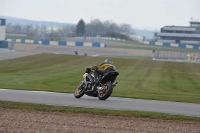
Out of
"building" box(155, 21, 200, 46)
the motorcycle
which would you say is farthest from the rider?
"building" box(155, 21, 200, 46)

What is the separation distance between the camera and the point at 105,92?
740 inches

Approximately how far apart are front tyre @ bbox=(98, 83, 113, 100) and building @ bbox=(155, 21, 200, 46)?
154 metres

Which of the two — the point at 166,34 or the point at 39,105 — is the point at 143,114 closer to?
the point at 39,105

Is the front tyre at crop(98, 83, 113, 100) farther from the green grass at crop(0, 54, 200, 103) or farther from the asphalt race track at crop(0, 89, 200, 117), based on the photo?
the green grass at crop(0, 54, 200, 103)

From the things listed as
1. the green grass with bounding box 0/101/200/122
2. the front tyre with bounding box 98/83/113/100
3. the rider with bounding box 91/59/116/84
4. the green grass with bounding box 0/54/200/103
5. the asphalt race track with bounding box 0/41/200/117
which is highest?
the rider with bounding box 91/59/116/84

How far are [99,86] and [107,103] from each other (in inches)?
52.1

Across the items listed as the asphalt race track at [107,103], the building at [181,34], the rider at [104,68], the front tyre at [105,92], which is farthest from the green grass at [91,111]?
the building at [181,34]

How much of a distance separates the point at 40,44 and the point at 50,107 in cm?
9977

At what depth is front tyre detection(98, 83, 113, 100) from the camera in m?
18.6

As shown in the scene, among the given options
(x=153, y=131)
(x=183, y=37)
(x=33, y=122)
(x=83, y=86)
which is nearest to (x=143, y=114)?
(x=153, y=131)

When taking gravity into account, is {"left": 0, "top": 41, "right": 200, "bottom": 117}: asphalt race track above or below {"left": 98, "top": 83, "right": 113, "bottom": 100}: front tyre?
below

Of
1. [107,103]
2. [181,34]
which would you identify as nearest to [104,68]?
[107,103]

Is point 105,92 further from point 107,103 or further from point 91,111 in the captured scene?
point 91,111

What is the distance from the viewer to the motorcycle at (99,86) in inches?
731
